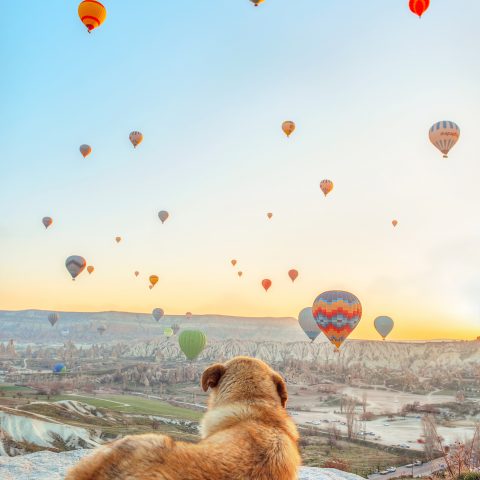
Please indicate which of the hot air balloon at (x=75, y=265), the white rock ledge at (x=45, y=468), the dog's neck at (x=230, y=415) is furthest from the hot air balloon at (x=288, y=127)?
the dog's neck at (x=230, y=415)

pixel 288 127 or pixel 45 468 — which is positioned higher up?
pixel 288 127

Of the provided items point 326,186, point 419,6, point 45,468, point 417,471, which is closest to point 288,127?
point 326,186

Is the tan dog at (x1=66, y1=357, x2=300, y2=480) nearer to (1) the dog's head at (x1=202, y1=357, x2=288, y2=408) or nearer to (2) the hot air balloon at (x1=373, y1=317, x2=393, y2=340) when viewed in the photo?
(1) the dog's head at (x1=202, y1=357, x2=288, y2=408)

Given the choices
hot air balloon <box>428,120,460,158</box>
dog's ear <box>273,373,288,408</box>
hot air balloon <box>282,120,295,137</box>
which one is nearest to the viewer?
dog's ear <box>273,373,288,408</box>

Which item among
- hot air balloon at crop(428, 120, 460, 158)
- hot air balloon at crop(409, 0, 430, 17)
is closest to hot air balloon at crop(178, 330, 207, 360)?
hot air balloon at crop(428, 120, 460, 158)

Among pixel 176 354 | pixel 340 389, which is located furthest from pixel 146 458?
pixel 176 354

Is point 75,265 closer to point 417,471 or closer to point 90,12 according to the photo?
point 90,12

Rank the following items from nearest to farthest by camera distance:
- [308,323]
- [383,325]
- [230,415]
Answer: [230,415], [308,323], [383,325]

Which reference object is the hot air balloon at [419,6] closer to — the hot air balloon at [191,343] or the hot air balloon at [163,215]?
the hot air balloon at [163,215]
